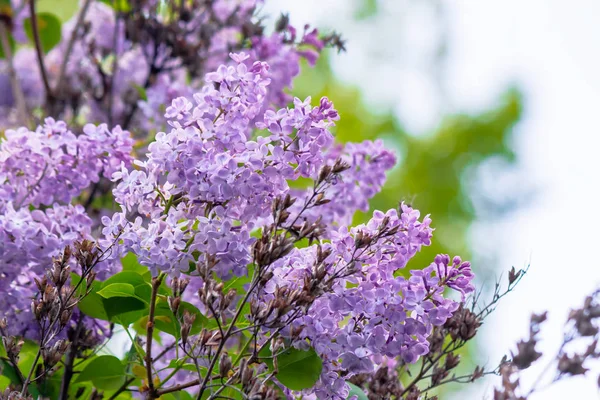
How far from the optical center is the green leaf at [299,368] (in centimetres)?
93

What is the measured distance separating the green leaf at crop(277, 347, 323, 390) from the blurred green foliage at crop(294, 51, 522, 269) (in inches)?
201

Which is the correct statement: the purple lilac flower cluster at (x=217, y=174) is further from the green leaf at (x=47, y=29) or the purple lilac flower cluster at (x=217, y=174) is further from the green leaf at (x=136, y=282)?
the green leaf at (x=47, y=29)

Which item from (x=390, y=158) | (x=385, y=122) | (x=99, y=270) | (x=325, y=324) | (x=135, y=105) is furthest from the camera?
(x=385, y=122)

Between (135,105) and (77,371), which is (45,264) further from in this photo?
(135,105)

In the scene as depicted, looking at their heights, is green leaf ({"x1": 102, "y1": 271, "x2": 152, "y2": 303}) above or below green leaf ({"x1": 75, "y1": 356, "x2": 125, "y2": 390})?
above

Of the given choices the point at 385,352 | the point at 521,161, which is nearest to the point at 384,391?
the point at 385,352

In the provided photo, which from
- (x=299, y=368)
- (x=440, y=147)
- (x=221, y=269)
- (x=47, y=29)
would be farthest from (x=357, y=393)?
(x=440, y=147)

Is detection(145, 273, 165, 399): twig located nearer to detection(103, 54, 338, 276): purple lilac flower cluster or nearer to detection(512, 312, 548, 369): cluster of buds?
detection(103, 54, 338, 276): purple lilac flower cluster

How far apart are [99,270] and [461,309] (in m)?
0.54

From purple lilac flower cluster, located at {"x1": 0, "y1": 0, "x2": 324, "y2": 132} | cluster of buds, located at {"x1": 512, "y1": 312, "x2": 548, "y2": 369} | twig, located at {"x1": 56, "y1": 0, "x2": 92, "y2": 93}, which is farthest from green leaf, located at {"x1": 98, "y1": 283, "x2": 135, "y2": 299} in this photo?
twig, located at {"x1": 56, "y1": 0, "x2": 92, "y2": 93}

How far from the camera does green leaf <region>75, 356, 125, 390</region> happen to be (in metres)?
1.08

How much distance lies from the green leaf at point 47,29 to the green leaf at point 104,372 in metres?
1.34

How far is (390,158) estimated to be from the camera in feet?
Result: 4.80

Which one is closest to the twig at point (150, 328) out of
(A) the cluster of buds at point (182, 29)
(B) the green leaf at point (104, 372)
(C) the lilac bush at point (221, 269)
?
(C) the lilac bush at point (221, 269)
